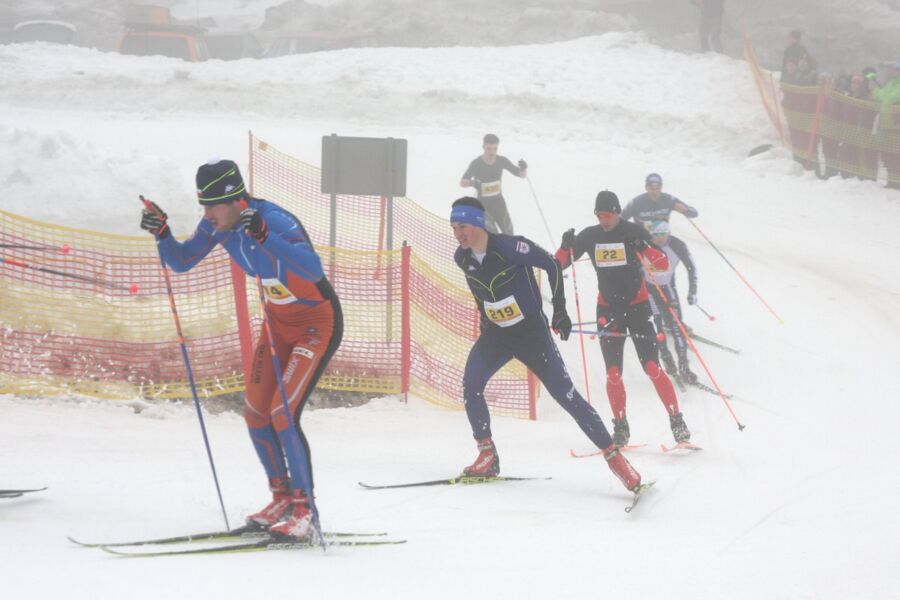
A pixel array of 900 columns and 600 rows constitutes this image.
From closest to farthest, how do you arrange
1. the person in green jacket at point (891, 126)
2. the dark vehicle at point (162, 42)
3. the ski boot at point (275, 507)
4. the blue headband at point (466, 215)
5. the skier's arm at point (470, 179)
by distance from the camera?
the ski boot at point (275, 507)
the blue headband at point (466, 215)
the skier's arm at point (470, 179)
the person in green jacket at point (891, 126)
the dark vehicle at point (162, 42)

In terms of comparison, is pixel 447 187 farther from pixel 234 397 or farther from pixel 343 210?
pixel 234 397

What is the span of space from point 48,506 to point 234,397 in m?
3.29

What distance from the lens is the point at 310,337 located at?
545cm

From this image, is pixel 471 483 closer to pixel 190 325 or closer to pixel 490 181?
pixel 190 325

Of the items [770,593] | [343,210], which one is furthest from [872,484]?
[343,210]

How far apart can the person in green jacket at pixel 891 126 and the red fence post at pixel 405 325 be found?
11.2 metres

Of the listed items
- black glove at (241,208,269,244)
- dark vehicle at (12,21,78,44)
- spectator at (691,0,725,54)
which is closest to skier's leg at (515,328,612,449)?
black glove at (241,208,269,244)

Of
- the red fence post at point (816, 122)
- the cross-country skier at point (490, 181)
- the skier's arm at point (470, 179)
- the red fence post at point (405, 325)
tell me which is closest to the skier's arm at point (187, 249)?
the red fence post at point (405, 325)

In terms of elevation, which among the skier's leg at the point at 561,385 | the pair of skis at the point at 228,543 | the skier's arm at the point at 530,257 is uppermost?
the skier's arm at the point at 530,257

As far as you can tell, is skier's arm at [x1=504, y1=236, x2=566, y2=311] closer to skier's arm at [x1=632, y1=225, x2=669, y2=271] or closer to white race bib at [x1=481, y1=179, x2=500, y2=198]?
skier's arm at [x1=632, y1=225, x2=669, y2=271]

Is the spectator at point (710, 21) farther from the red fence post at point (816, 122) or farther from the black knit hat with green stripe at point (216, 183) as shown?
the black knit hat with green stripe at point (216, 183)

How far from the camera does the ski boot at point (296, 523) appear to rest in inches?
206

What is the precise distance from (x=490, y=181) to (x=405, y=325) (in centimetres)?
445

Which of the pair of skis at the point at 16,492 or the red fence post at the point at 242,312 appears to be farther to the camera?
the red fence post at the point at 242,312
